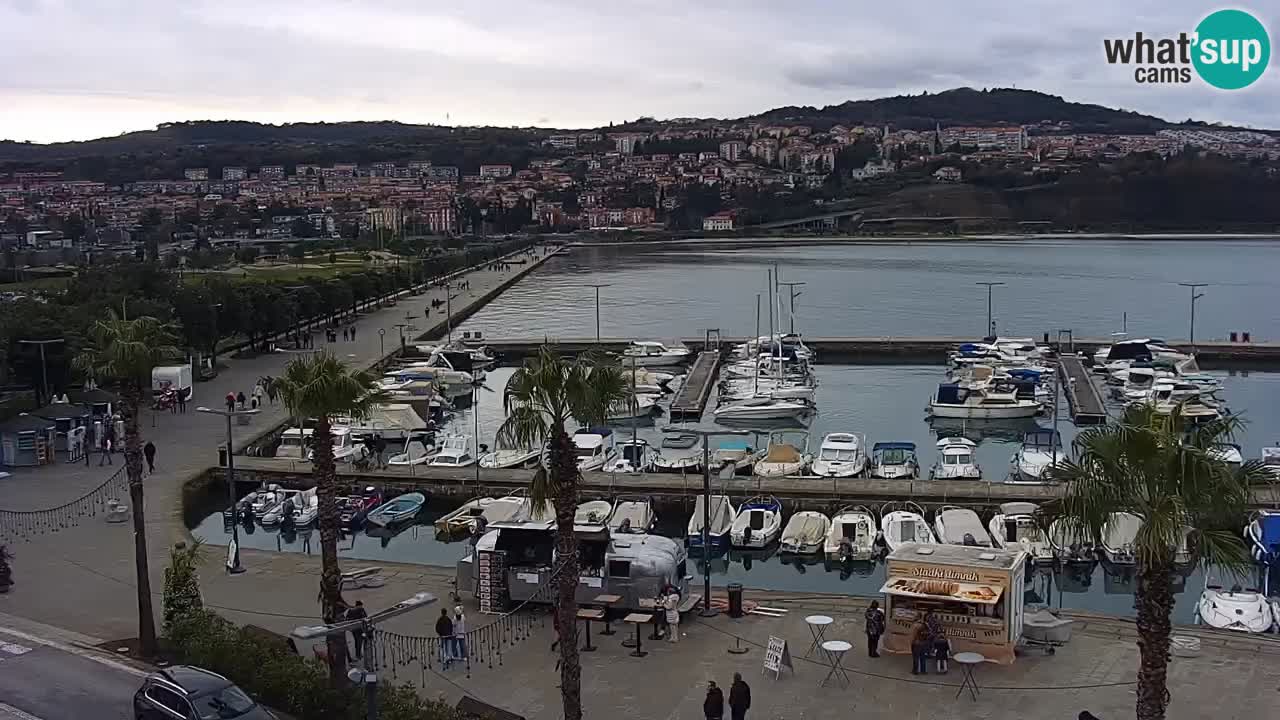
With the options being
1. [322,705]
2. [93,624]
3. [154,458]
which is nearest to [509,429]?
[322,705]

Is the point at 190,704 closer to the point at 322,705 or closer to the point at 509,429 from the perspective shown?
the point at 322,705

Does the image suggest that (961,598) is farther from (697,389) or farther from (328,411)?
(697,389)

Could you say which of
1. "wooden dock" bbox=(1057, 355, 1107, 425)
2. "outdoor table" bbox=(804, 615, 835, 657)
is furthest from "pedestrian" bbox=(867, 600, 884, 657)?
"wooden dock" bbox=(1057, 355, 1107, 425)

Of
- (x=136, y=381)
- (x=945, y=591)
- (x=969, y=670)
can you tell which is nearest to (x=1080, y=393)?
(x=945, y=591)

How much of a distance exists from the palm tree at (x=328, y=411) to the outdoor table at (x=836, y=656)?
4413 millimetres

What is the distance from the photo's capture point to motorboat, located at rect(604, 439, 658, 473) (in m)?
25.0

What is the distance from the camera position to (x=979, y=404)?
3366 centimetres

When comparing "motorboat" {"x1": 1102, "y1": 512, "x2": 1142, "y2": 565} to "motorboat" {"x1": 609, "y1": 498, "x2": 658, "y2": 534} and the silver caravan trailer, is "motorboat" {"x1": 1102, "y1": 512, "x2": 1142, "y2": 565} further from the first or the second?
the silver caravan trailer

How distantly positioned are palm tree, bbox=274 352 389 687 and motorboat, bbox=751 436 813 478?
13899mm

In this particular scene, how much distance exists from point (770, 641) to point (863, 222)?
503 feet

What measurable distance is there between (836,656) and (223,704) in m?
5.66

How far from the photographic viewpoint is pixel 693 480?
23.2m

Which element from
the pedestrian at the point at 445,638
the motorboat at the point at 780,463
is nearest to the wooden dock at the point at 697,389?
the motorboat at the point at 780,463

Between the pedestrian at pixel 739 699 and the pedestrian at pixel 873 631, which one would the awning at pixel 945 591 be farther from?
the pedestrian at pixel 739 699
